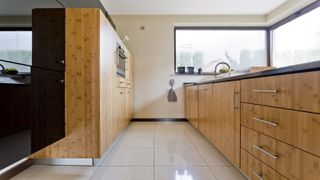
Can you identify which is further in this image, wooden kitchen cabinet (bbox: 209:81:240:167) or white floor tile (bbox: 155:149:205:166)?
white floor tile (bbox: 155:149:205:166)

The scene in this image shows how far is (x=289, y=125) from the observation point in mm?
1094

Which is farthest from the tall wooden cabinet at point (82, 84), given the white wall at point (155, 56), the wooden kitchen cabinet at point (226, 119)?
the white wall at point (155, 56)

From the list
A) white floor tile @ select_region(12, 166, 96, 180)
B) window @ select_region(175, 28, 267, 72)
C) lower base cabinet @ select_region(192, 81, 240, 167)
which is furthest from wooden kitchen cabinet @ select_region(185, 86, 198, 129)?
white floor tile @ select_region(12, 166, 96, 180)

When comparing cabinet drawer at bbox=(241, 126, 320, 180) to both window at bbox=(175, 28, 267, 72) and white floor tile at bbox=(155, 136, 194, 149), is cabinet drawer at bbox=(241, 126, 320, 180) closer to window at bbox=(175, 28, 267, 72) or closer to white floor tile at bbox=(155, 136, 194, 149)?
white floor tile at bbox=(155, 136, 194, 149)

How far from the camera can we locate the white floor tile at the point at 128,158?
221cm

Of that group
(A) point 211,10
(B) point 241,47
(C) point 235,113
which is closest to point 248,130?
(C) point 235,113

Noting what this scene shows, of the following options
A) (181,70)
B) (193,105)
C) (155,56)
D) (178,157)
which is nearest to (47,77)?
(178,157)

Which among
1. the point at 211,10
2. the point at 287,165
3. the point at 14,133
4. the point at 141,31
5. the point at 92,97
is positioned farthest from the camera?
the point at 141,31

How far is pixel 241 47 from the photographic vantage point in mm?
5441

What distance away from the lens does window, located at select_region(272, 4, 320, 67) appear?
4103mm

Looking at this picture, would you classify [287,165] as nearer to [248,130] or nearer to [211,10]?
[248,130]

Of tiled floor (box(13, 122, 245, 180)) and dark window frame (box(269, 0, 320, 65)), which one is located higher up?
dark window frame (box(269, 0, 320, 65))

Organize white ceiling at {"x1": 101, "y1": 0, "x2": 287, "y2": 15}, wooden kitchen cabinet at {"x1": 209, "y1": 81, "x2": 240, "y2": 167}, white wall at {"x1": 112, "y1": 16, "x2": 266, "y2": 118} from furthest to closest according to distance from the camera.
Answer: white wall at {"x1": 112, "y1": 16, "x2": 266, "y2": 118}, white ceiling at {"x1": 101, "y1": 0, "x2": 287, "y2": 15}, wooden kitchen cabinet at {"x1": 209, "y1": 81, "x2": 240, "y2": 167}

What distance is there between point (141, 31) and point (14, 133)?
4273 millimetres
